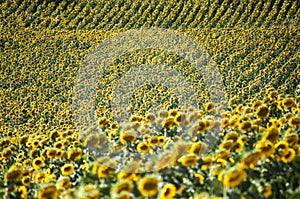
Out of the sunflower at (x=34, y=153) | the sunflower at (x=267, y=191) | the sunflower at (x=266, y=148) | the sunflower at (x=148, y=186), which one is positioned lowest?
the sunflower at (x=267, y=191)

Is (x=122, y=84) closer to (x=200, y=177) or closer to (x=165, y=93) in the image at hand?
(x=165, y=93)

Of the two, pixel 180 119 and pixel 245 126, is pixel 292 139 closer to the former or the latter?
pixel 245 126

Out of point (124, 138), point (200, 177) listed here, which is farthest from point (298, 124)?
point (124, 138)

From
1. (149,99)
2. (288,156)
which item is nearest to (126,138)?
(288,156)

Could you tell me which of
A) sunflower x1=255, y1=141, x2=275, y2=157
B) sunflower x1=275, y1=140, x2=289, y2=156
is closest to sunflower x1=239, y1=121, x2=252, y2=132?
sunflower x1=275, y1=140, x2=289, y2=156

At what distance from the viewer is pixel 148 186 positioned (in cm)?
306

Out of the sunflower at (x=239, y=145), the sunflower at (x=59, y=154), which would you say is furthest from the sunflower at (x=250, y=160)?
the sunflower at (x=59, y=154)

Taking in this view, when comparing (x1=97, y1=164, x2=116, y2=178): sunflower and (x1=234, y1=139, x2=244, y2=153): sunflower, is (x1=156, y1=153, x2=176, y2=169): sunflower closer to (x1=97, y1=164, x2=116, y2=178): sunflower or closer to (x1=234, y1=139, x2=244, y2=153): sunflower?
(x1=97, y1=164, x2=116, y2=178): sunflower

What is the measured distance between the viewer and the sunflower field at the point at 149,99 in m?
3.45

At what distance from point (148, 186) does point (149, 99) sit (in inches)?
369

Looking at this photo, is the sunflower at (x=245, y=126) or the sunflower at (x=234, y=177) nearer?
the sunflower at (x=234, y=177)

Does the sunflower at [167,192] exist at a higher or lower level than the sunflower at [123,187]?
lower

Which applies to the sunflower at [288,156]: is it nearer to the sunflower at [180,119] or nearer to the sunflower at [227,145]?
the sunflower at [227,145]

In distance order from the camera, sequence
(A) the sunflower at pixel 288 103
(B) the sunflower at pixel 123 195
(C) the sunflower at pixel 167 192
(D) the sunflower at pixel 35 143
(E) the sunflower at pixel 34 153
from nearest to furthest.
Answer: (B) the sunflower at pixel 123 195 < (C) the sunflower at pixel 167 192 < (A) the sunflower at pixel 288 103 < (E) the sunflower at pixel 34 153 < (D) the sunflower at pixel 35 143
